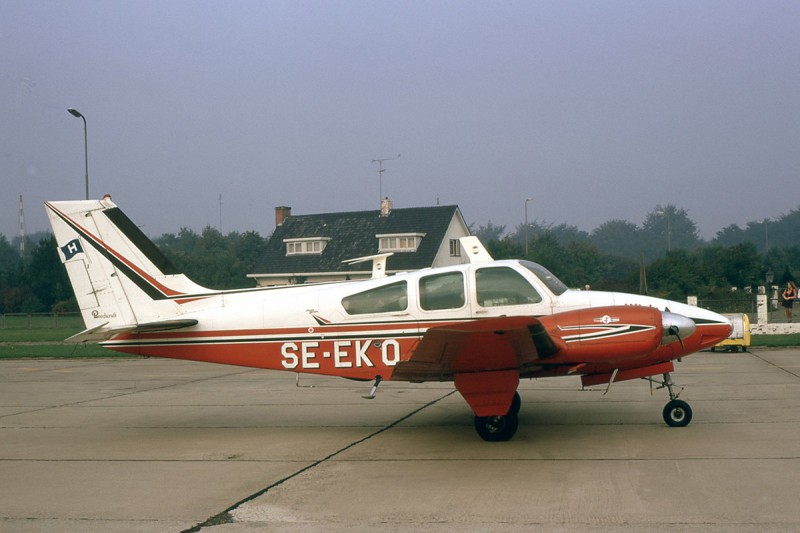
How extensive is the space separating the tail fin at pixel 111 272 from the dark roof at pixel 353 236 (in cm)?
3681

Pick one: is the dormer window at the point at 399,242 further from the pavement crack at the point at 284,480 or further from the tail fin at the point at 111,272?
the tail fin at the point at 111,272

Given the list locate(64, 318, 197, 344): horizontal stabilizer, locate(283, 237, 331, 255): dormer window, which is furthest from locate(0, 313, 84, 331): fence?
locate(64, 318, 197, 344): horizontal stabilizer

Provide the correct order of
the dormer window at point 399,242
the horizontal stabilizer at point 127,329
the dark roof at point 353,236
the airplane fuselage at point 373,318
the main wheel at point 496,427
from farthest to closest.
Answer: the dormer window at point 399,242
the dark roof at point 353,236
the horizontal stabilizer at point 127,329
the airplane fuselage at point 373,318
the main wheel at point 496,427

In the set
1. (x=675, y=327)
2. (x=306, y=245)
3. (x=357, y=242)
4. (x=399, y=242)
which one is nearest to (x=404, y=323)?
(x=675, y=327)

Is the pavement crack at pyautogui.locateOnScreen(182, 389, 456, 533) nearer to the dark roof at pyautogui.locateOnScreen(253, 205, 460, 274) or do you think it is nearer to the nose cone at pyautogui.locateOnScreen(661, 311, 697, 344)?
the nose cone at pyautogui.locateOnScreen(661, 311, 697, 344)

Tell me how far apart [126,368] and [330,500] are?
17.0 m

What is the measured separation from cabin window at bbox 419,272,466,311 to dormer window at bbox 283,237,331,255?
43893 millimetres

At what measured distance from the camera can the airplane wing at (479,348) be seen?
345 inches

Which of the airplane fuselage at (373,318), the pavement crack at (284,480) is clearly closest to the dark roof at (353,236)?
the pavement crack at (284,480)

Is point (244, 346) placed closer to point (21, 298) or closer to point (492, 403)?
point (492, 403)

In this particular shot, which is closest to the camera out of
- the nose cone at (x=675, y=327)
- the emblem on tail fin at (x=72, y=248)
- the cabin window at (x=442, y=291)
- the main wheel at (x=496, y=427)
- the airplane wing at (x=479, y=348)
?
the airplane wing at (x=479, y=348)

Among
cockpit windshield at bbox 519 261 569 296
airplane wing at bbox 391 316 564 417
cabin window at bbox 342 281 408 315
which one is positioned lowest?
airplane wing at bbox 391 316 564 417

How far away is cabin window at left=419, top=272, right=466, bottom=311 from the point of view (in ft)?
34.4

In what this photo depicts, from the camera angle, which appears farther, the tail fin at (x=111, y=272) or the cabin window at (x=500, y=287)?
the tail fin at (x=111, y=272)
